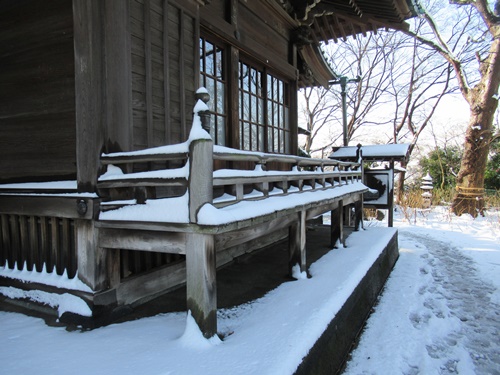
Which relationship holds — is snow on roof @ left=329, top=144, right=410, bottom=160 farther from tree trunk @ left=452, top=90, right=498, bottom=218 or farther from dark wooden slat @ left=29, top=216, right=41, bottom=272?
dark wooden slat @ left=29, top=216, right=41, bottom=272

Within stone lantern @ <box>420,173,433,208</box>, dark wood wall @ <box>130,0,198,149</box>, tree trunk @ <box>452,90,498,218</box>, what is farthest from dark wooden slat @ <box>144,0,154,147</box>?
tree trunk @ <box>452,90,498,218</box>

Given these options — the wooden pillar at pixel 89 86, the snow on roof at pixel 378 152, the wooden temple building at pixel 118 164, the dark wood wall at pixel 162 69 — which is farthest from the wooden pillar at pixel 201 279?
the snow on roof at pixel 378 152

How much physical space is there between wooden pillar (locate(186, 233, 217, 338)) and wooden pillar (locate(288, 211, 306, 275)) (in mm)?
1949

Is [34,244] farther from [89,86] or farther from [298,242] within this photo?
[298,242]

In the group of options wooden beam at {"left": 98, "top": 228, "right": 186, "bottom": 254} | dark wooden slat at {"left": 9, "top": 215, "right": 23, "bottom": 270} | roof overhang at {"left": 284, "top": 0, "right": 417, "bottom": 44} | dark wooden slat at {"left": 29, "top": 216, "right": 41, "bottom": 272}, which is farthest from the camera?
roof overhang at {"left": 284, "top": 0, "right": 417, "bottom": 44}

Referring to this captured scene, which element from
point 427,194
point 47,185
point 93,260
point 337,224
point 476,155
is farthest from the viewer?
point 427,194

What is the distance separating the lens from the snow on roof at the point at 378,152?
9312 millimetres

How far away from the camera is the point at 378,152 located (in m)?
9.68

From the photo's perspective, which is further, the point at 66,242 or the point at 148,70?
the point at 148,70

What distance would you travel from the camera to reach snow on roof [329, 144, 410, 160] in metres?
9.31

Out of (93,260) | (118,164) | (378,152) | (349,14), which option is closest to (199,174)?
(118,164)

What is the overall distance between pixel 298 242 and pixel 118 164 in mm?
2442

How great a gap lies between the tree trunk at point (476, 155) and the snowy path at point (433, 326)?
711 centimetres

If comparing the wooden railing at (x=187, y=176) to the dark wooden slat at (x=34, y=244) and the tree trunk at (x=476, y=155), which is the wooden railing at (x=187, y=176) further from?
the tree trunk at (x=476, y=155)
